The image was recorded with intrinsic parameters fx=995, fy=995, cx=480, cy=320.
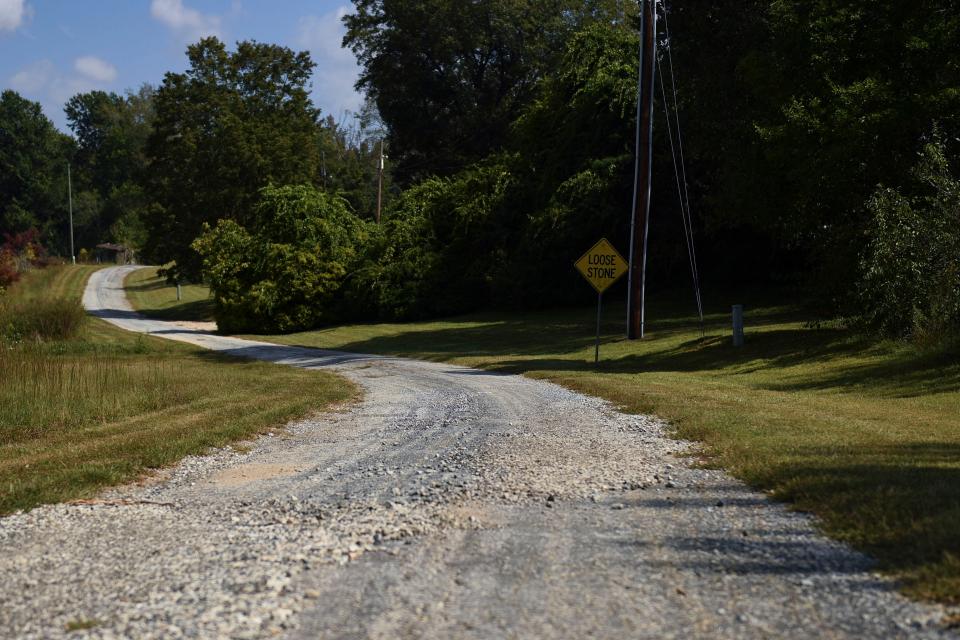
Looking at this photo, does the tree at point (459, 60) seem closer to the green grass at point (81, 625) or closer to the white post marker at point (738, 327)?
the white post marker at point (738, 327)

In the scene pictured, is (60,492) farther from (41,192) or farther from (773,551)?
(41,192)

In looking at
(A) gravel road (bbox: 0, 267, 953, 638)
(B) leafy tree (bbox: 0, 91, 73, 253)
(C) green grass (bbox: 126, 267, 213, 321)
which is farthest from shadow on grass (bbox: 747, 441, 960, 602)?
(B) leafy tree (bbox: 0, 91, 73, 253)

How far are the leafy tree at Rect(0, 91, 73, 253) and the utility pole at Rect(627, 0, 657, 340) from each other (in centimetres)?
9458

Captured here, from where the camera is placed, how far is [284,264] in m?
48.1

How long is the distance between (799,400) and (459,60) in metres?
48.0

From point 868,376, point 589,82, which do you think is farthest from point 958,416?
point 589,82

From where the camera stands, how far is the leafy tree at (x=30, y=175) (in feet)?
366

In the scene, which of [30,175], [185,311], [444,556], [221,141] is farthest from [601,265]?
[30,175]

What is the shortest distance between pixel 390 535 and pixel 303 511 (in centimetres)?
121

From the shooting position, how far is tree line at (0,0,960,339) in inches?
891

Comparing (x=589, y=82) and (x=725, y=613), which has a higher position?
(x=589, y=82)

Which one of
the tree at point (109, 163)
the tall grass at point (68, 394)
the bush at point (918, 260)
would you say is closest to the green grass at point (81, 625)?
the tall grass at point (68, 394)

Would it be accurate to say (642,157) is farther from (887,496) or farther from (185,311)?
(185,311)

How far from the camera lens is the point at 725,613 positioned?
4895mm
